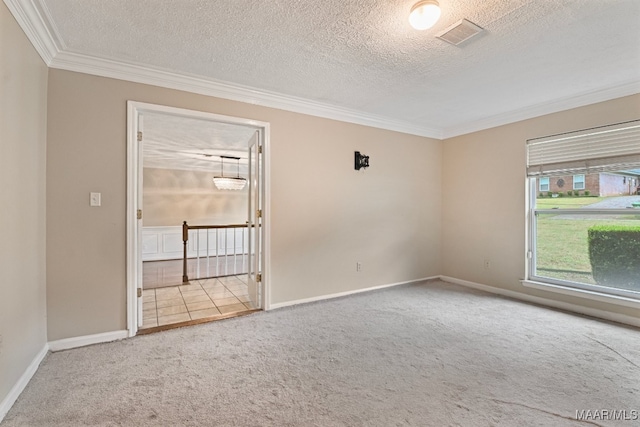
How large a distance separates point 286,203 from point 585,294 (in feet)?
11.6

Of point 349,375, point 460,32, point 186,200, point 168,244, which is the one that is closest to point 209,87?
point 460,32

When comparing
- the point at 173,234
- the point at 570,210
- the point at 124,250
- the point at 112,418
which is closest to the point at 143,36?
the point at 124,250

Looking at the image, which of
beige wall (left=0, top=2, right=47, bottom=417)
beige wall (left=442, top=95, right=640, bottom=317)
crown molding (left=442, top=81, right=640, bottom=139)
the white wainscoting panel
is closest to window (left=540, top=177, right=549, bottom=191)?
beige wall (left=442, top=95, right=640, bottom=317)

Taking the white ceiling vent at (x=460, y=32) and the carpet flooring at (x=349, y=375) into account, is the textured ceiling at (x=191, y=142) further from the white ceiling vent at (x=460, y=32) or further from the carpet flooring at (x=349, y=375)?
the carpet flooring at (x=349, y=375)

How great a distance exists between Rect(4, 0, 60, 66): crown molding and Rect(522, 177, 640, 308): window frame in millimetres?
4993

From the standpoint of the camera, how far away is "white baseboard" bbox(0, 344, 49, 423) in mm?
1608

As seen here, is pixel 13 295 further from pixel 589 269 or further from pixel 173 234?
pixel 173 234

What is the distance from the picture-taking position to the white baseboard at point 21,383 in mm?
1608

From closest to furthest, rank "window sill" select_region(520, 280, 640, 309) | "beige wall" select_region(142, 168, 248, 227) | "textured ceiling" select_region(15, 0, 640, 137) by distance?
"textured ceiling" select_region(15, 0, 640, 137) → "window sill" select_region(520, 280, 640, 309) → "beige wall" select_region(142, 168, 248, 227)

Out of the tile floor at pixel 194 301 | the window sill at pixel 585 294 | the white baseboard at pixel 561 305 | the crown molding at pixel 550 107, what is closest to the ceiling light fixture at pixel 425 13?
the crown molding at pixel 550 107

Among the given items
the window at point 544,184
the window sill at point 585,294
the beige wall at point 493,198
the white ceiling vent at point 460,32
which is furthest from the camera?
the window at point 544,184

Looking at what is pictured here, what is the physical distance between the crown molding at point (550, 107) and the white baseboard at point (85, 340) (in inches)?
195

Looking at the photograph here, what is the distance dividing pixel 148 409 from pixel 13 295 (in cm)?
110

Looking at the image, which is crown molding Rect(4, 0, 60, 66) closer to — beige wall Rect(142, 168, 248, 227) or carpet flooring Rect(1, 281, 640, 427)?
carpet flooring Rect(1, 281, 640, 427)
